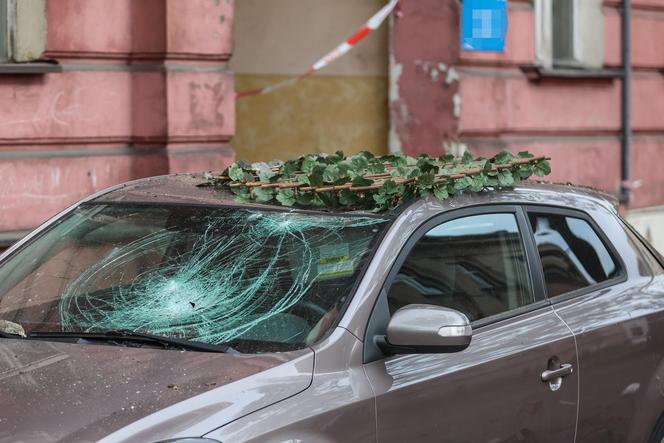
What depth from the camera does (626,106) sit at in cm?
1240

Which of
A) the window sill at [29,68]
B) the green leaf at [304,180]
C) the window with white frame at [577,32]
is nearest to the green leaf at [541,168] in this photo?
the green leaf at [304,180]

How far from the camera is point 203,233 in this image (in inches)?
160

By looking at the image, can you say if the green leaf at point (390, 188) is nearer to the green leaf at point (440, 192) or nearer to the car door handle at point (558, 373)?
the green leaf at point (440, 192)

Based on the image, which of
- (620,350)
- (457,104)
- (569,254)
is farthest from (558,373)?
(457,104)

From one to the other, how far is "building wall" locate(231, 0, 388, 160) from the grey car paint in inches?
236

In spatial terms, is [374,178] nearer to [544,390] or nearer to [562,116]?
[544,390]

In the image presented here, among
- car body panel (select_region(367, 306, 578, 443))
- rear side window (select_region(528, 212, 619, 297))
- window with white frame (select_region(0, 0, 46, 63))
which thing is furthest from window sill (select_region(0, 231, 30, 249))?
car body panel (select_region(367, 306, 578, 443))

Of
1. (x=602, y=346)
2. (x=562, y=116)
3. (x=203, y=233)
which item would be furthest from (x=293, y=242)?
(x=562, y=116)

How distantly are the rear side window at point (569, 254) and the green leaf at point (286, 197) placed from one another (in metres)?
0.94

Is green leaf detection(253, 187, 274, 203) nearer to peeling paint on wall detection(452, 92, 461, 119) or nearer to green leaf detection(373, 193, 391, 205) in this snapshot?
green leaf detection(373, 193, 391, 205)

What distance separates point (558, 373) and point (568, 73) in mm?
8015

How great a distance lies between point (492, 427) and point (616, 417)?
82 centimetres

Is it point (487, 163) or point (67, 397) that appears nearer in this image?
point (67, 397)

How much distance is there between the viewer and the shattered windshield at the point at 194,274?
3643 millimetres
